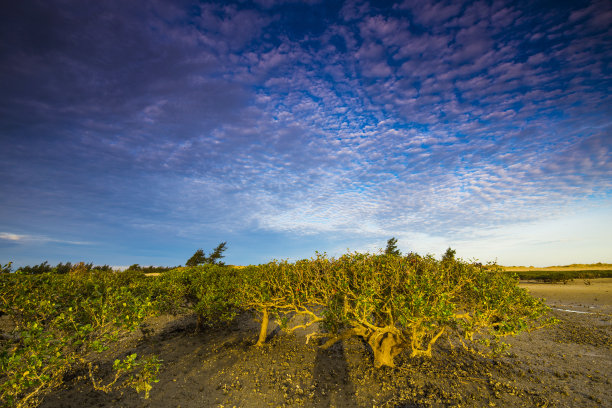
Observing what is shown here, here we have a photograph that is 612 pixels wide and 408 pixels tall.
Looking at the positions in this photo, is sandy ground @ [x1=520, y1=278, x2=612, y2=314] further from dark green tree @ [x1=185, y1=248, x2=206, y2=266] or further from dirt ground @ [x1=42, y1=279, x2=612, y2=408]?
dark green tree @ [x1=185, y1=248, x2=206, y2=266]

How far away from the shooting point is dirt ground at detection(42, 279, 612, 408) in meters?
13.3

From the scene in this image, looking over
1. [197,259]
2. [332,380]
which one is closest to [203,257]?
[197,259]

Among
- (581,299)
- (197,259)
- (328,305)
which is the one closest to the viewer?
(328,305)

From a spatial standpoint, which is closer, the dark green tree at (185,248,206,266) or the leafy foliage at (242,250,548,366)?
the leafy foliage at (242,250,548,366)

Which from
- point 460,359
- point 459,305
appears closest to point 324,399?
point 459,305

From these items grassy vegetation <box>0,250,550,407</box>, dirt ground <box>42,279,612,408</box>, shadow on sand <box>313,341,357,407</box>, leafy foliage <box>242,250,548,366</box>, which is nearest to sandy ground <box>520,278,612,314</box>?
dirt ground <box>42,279,612,408</box>

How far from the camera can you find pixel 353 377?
15703mm

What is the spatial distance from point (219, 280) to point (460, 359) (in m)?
18.8

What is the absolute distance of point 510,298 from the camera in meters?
Result: 13.2

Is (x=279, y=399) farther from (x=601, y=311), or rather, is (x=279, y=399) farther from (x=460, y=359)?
(x=601, y=311)

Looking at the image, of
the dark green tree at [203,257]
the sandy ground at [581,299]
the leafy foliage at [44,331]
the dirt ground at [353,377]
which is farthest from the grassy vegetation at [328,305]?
the dark green tree at [203,257]

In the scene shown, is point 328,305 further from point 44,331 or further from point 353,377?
point 44,331

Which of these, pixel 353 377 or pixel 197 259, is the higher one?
pixel 197 259

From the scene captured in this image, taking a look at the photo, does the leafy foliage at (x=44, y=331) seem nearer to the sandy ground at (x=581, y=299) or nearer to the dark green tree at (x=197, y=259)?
the sandy ground at (x=581, y=299)
